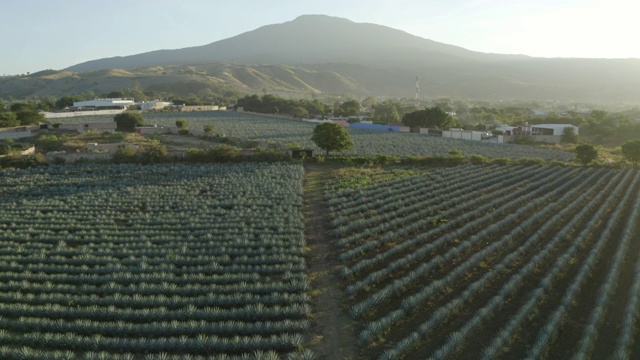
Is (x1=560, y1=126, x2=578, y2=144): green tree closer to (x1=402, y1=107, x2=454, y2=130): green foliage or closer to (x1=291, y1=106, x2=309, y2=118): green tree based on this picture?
(x1=402, y1=107, x2=454, y2=130): green foliage

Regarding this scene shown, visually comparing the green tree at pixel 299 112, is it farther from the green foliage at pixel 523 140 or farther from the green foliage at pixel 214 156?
the green foliage at pixel 214 156

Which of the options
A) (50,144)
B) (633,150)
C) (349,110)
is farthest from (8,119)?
(633,150)

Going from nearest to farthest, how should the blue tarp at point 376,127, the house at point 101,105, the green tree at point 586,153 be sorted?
1. the green tree at point 586,153
2. the blue tarp at point 376,127
3. the house at point 101,105

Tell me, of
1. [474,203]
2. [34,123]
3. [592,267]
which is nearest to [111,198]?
[474,203]

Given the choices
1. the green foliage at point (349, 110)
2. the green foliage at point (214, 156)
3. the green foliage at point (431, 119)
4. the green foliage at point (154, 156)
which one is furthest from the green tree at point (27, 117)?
the green foliage at point (431, 119)

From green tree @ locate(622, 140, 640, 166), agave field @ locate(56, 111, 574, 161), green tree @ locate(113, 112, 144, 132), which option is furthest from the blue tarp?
green tree @ locate(622, 140, 640, 166)
